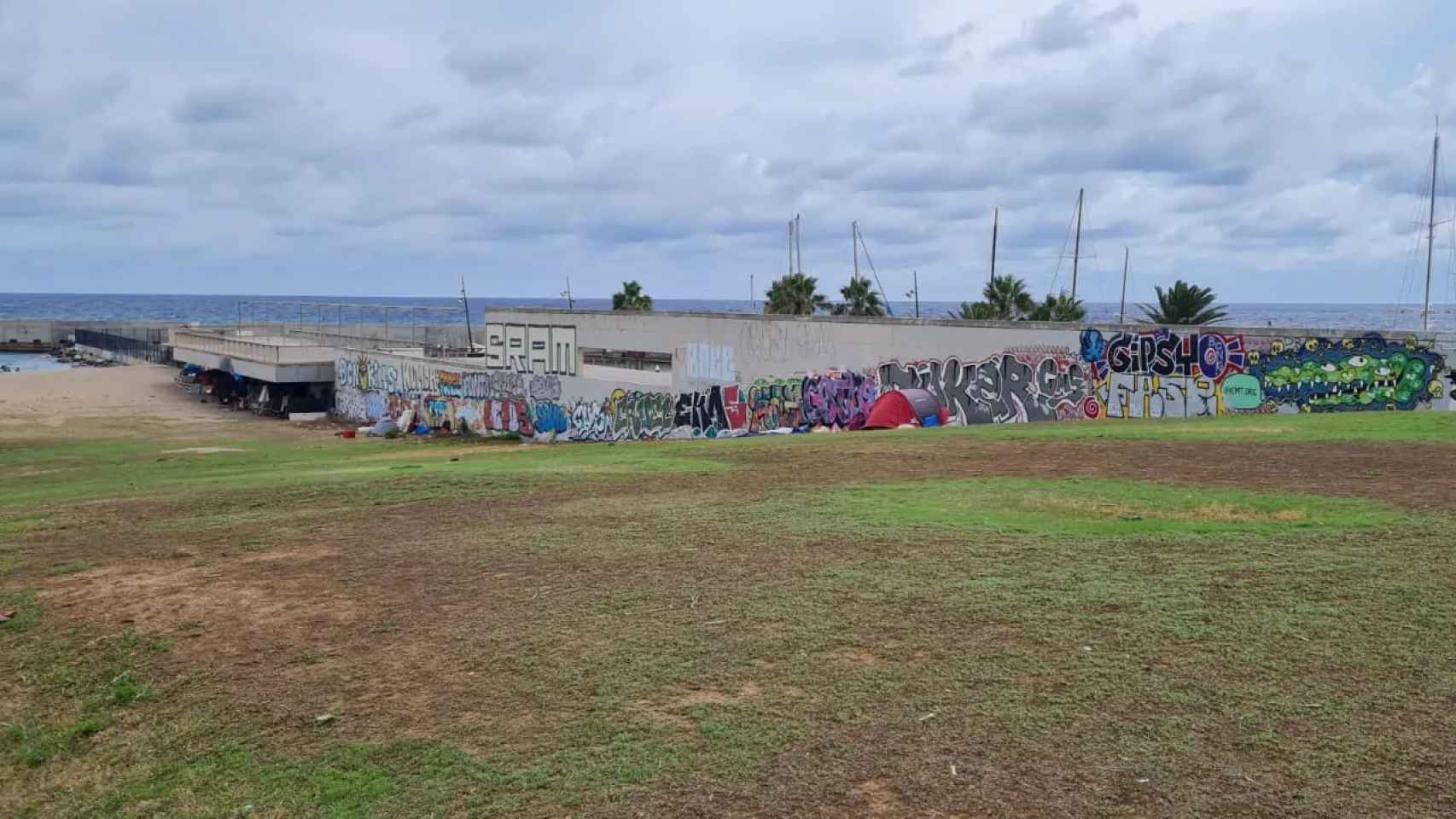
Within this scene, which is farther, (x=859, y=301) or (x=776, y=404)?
(x=859, y=301)

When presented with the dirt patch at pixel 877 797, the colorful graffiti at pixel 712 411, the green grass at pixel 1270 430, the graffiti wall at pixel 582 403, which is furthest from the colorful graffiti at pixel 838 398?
the dirt patch at pixel 877 797

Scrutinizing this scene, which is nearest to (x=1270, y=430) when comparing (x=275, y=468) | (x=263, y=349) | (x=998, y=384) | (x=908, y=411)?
(x=998, y=384)

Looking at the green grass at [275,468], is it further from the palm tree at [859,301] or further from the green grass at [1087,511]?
the palm tree at [859,301]

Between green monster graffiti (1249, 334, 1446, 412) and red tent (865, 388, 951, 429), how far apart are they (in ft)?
24.0

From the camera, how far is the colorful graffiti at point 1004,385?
28.4m

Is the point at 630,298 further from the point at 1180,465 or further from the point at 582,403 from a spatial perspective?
the point at 1180,465

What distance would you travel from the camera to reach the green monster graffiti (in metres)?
25.0

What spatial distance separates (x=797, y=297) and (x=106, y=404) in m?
33.2

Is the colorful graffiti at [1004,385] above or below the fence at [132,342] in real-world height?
below

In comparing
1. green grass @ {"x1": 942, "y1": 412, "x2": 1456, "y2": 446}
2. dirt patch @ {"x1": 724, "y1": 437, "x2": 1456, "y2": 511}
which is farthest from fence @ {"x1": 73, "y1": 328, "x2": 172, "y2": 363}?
dirt patch @ {"x1": 724, "y1": 437, "x2": 1456, "y2": 511}

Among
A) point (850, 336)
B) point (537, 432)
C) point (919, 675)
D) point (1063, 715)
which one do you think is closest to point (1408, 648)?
point (1063, 715)

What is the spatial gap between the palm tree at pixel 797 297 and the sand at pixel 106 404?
24.0 meters

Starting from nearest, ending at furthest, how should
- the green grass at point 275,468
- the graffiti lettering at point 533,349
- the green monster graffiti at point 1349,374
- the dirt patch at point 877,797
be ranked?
the dirt patch at point 877,797 → the green grass at point 275,468 → the green monster graffiti at point 1349,374 → the graffiti lettering at point 533,349

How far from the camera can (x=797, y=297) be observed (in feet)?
201
